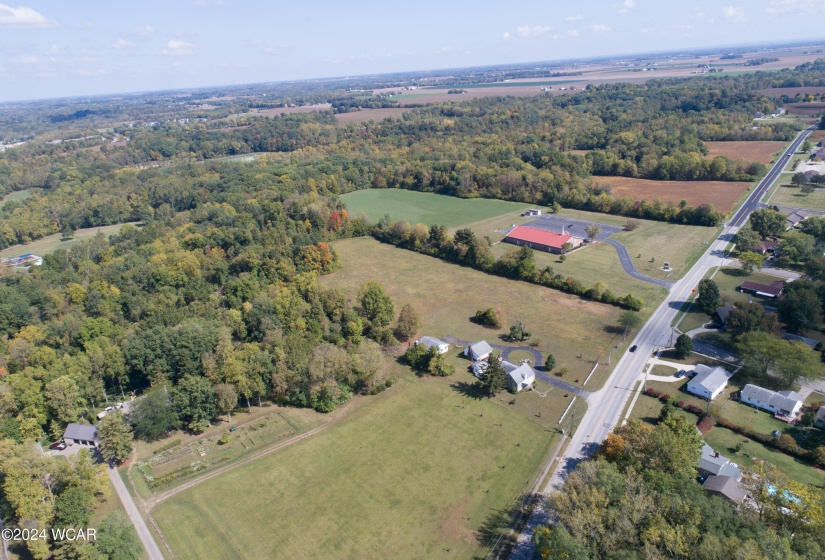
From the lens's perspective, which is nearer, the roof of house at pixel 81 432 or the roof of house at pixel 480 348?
the roof of house at pixel 81 432

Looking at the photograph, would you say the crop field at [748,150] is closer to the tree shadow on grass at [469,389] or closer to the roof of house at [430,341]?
the roof of house at [430,341]

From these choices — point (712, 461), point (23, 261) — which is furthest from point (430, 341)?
point (23, 261)

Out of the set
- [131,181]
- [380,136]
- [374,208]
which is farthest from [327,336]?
[380,136]

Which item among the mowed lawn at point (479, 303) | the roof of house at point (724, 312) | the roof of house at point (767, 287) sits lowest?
the mowed lawn at point (479, 303)

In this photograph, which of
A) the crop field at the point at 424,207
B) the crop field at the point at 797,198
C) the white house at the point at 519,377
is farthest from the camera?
the crop field at the point at 424,207

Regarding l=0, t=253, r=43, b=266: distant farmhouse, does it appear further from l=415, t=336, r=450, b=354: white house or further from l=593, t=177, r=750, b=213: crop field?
l=593, t=177, r=750, b=213: crop field

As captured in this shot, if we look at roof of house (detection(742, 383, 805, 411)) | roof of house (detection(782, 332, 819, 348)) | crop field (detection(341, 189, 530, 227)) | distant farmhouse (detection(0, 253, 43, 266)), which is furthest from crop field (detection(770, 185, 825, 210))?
distant farmhouse (detection(0, 253, 43, 266))

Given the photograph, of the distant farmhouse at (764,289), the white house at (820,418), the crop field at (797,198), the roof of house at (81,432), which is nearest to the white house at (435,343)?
the roof of house at (81,432)
